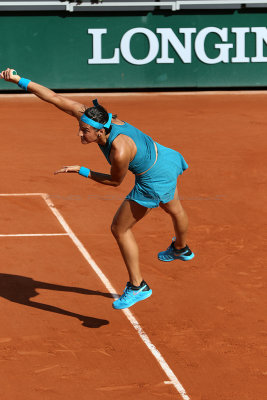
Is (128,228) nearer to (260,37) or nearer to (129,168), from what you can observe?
(129,168)

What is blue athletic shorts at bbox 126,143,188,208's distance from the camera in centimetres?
777

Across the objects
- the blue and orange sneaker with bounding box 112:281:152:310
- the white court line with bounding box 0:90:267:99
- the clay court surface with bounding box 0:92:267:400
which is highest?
the blue and orange sneaker with bounding box 112:281:152:310

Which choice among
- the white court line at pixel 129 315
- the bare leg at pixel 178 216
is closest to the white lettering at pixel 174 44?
the white court line at pixel 129 315

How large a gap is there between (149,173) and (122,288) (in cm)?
193

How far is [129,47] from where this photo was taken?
23.8 meters

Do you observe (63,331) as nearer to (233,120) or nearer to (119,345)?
(119,345)

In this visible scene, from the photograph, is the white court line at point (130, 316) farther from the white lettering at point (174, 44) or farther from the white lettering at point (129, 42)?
the white lettering at point (174, 44)

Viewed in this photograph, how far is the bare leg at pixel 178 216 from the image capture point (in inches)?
320

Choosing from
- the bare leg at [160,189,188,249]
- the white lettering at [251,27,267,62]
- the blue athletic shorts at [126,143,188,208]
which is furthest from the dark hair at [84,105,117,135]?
the white lettering at [251,27,267,62]

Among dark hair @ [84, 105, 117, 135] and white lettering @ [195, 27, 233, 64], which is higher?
dark hair @ [84, 105, 117, 135]

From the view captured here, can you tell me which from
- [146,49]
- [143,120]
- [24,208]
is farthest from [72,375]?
[146,49]

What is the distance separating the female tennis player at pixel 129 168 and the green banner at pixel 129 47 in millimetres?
15874

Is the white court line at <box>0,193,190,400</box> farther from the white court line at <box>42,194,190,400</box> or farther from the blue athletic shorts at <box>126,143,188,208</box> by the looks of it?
the blue athletic shorts at <box>126,143,188,208</box>

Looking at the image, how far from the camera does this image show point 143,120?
20141 millimetres
